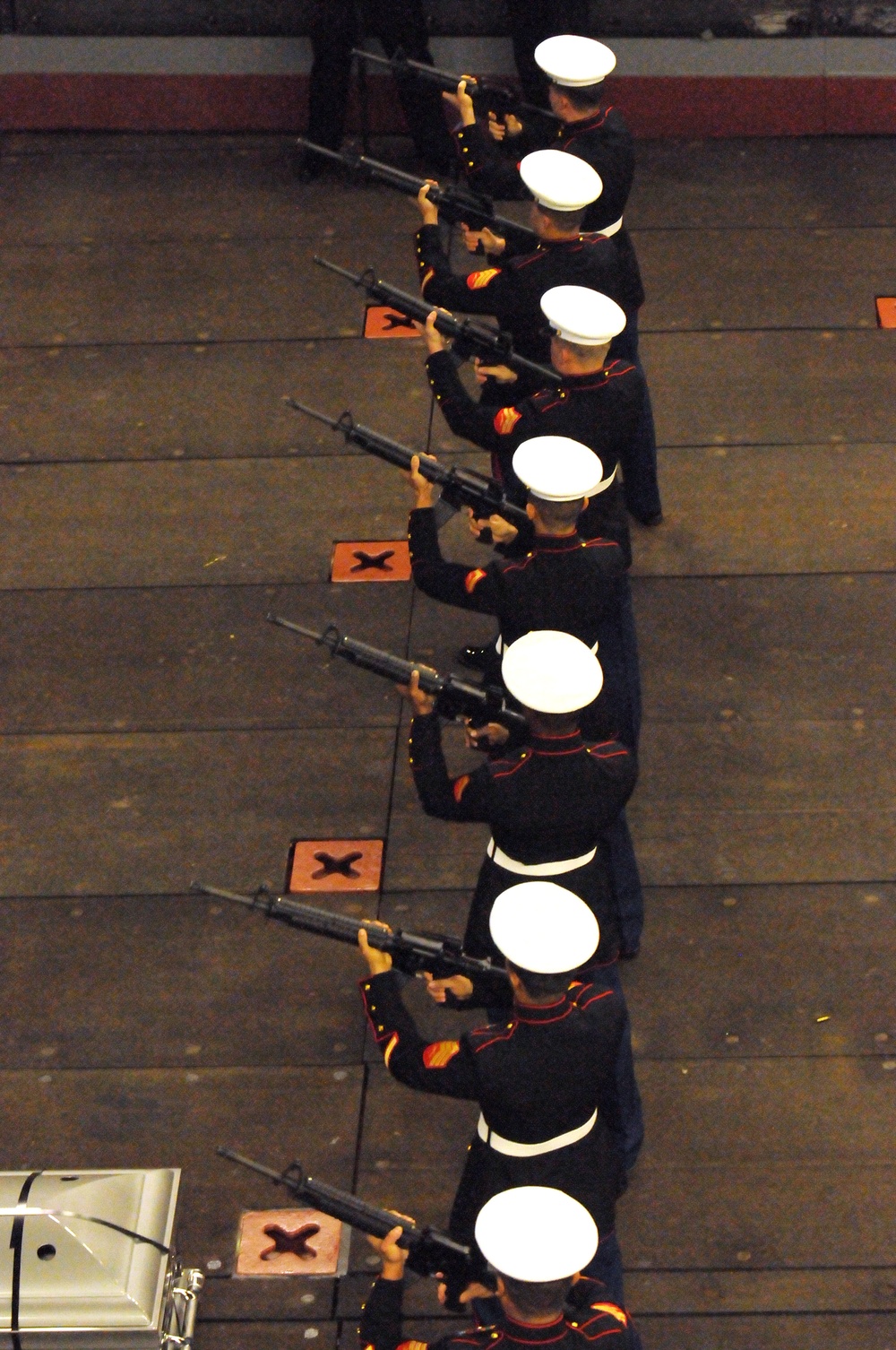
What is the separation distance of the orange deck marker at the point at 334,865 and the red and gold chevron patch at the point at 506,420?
1.27m

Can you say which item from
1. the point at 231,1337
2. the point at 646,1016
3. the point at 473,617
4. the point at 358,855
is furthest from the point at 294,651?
the point at 231,1337

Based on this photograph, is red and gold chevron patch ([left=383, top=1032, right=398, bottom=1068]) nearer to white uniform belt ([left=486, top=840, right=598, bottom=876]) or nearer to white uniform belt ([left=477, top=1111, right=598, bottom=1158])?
white uniform belt ([left=477, top=1111, right=598, bottom=1158])

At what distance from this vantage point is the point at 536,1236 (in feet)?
11.3

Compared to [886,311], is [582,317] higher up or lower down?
lower down

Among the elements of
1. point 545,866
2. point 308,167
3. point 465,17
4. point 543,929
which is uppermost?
point 465,17

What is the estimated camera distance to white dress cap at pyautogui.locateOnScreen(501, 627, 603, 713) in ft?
14.5

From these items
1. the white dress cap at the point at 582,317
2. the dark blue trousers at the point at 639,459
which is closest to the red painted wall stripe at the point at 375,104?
the dark blue trousers at the point at 639,459

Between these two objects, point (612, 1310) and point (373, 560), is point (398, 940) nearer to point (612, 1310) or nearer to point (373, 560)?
point (612, 1310)

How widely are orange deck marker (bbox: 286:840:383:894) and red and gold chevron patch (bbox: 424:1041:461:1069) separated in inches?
60.6

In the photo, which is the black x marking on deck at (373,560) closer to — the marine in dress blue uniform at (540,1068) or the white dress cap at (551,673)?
the white dress cap at (551,673)

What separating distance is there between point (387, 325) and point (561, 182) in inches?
96.1

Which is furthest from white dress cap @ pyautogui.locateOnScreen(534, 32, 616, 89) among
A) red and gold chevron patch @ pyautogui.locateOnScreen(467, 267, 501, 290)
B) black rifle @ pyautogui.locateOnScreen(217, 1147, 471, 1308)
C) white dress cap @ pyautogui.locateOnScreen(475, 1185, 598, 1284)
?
white dress cap @ pyautogui.locateOnScreen(475, 1185, 598, 1284)

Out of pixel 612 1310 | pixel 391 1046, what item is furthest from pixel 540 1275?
pixel 391 1046

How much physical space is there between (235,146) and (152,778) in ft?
14.0
